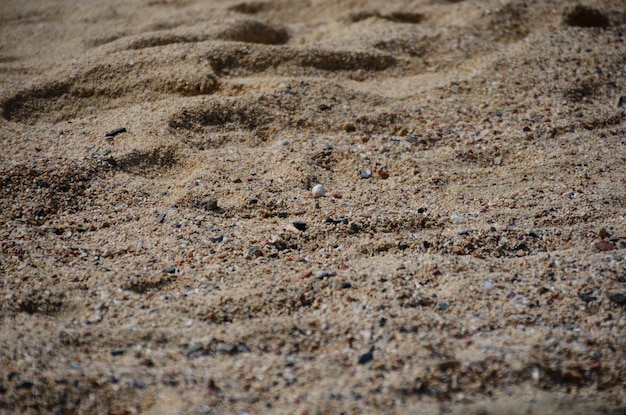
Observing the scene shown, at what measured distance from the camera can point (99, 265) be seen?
2266mm

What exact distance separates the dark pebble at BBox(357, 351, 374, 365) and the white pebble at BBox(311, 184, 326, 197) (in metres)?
0.93

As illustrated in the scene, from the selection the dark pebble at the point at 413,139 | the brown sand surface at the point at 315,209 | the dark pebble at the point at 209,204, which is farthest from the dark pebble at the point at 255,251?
the dark pebble at the point at 413,139

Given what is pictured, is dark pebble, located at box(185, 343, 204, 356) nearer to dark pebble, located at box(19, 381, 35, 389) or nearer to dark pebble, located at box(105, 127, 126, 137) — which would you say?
dark pebble, located at box(19, 381, 35, 389)

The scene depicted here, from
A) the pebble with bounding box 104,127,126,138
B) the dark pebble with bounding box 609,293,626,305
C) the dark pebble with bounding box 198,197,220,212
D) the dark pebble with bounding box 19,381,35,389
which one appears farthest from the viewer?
the pebble with bounding box 104,127,126,138

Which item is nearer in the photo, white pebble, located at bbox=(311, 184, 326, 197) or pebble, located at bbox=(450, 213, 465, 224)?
pebble, located at bbox=(450, 213, 465, 224)

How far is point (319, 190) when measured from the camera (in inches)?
105

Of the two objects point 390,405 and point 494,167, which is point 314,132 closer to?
→ point 494,167

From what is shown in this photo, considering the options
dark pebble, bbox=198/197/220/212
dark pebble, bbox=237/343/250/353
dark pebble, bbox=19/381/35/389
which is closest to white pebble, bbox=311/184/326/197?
dark pebble, bbox=198/197/220/212

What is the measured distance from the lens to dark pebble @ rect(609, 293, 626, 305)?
207 centimetres

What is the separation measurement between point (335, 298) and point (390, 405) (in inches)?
18.9

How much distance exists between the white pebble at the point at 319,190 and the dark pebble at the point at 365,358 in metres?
0.93

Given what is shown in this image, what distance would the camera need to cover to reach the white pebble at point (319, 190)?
105 inches

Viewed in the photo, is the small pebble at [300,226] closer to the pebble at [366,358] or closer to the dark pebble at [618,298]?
the pebble at [366,358]

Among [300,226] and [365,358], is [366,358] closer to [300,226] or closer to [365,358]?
[365,358]
